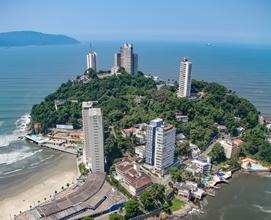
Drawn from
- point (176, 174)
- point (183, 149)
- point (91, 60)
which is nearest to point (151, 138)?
point (176, 174)

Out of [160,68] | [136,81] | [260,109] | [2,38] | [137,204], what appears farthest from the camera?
[2,38]

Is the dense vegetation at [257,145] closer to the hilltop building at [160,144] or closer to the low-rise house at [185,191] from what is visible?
the hilltop building at [160,144]

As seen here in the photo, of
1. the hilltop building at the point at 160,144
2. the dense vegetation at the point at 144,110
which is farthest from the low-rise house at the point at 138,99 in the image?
the hilltop building at the point at 160,144

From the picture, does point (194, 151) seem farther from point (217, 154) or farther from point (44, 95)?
point (44, 95)

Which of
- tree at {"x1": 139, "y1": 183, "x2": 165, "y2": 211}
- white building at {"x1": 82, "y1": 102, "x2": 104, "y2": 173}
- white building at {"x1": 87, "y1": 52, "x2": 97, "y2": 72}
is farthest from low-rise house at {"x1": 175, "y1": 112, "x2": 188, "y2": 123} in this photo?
white building at {"x1": 87, "y1": 52, "x2": 97, "y2": 72}

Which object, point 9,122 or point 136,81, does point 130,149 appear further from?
point 136,81

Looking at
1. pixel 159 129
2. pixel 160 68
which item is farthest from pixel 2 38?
pixel 159 129

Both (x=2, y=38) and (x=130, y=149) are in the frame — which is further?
(x=2, y=38)

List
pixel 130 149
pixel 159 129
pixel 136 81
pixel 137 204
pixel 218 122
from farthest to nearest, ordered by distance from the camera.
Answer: pixel 136 81
pixel 218 122
pixel 130 149
pixel 159 129
pixel 137 204
